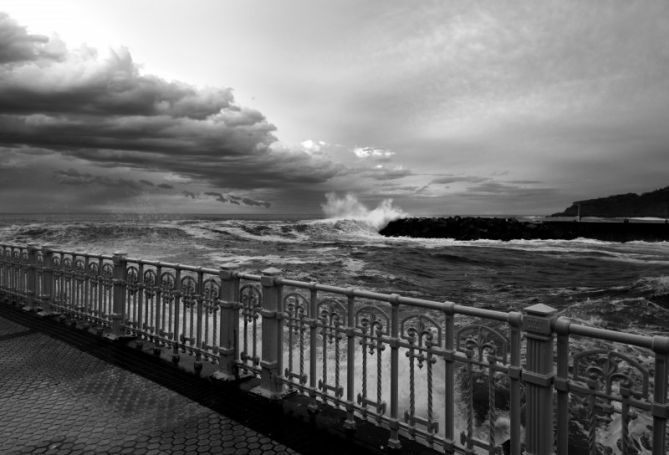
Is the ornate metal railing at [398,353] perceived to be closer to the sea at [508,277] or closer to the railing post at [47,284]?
the railing post at [47,284]

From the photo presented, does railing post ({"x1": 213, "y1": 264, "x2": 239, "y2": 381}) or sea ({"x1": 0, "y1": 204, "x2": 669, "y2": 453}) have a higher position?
railing post ({"x1": 213, "y1": 264, "x2": 239, "y2": 381})

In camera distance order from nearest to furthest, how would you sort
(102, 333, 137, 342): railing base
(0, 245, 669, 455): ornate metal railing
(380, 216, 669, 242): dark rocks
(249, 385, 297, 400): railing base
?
1. (0, 245, 669, 455): ornate metal railing
2. (249, 385, 297, 400): railing base
3. (102, 333, 137, 342): railing base
4. (380, 216, 669, 242): dark rocks

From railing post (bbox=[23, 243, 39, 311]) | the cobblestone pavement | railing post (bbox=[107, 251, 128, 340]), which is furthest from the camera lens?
railing post (bbox=[23, 243, 39, 311])

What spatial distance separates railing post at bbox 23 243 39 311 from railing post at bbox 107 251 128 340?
3.01 m

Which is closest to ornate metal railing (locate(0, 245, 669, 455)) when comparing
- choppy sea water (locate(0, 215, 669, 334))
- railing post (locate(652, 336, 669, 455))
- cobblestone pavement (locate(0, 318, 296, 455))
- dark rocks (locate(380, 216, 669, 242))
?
railing post (locate(652, 336, 669, 455))

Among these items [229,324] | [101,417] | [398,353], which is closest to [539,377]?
[398,353]

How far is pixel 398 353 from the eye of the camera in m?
4.67

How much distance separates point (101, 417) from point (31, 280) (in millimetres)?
6068

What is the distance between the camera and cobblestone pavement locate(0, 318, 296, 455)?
3629mm

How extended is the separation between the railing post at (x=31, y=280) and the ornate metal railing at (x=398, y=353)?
0.03 meters

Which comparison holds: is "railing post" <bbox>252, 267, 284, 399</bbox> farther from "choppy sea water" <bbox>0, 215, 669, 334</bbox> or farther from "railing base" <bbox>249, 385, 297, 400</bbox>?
"choppy sea water" <bbox>0, 215, 669, 334</bbox>

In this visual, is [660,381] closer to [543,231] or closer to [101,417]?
[101,417]

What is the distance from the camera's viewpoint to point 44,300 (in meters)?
8.29

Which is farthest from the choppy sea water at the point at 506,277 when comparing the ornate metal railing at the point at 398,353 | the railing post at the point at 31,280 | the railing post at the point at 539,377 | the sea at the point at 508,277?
the railing post at the point at 539,377
